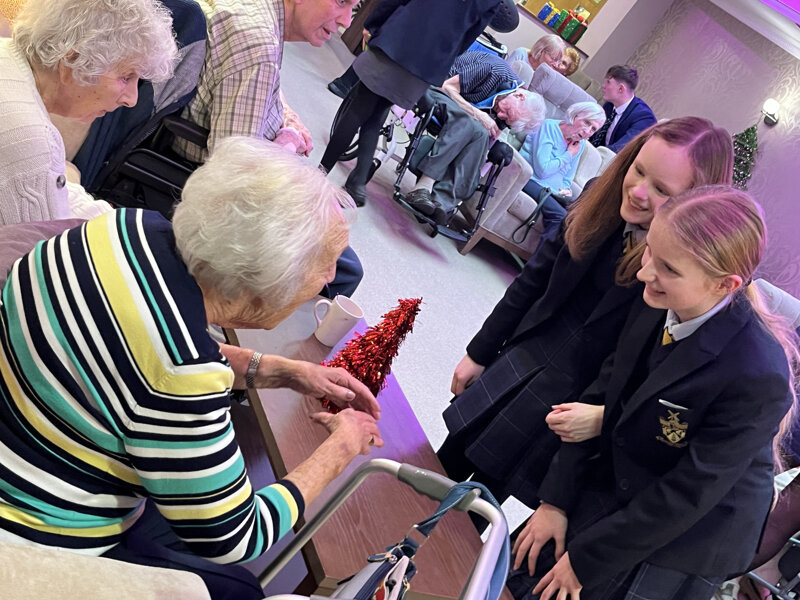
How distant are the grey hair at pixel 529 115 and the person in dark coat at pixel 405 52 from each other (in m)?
1.28

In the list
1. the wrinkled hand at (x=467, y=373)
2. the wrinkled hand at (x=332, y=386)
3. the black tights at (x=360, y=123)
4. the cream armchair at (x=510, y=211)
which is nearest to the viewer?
the wrinkled hand at (x=332, y=386)

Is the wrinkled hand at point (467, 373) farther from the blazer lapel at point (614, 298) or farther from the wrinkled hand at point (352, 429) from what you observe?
the wrinkled hand at point (352, 429)

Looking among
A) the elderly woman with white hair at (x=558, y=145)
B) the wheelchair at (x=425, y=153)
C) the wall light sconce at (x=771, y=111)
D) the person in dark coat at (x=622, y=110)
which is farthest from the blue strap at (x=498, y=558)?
the wall light sconce at (x=771, y=111)

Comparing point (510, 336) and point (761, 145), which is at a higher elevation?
point (761, 145)

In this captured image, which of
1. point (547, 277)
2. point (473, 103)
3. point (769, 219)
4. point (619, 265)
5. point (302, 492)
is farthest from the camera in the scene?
point (769, 219)

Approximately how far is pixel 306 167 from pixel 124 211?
0.30 meters

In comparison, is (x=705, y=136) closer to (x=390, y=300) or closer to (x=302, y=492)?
(x=302, y=492)

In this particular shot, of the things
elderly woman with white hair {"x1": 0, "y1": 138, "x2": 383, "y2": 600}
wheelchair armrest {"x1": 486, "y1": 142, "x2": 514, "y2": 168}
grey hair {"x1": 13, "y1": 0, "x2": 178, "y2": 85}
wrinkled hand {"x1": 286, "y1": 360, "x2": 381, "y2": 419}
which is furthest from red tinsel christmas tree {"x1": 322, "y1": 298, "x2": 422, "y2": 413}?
wheelchair armrest {"x1": 486, "y1": 142, "x2": 514, "y2": 168}

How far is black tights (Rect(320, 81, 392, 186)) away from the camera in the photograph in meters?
4.25

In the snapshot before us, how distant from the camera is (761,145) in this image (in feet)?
24.4

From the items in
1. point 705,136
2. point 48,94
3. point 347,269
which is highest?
point 705,136

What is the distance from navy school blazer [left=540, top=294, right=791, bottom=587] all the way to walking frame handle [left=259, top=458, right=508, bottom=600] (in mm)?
464

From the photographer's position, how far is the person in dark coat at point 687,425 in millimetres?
1365

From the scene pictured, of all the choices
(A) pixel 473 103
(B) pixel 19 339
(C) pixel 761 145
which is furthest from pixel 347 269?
(C) pixel 761 145
